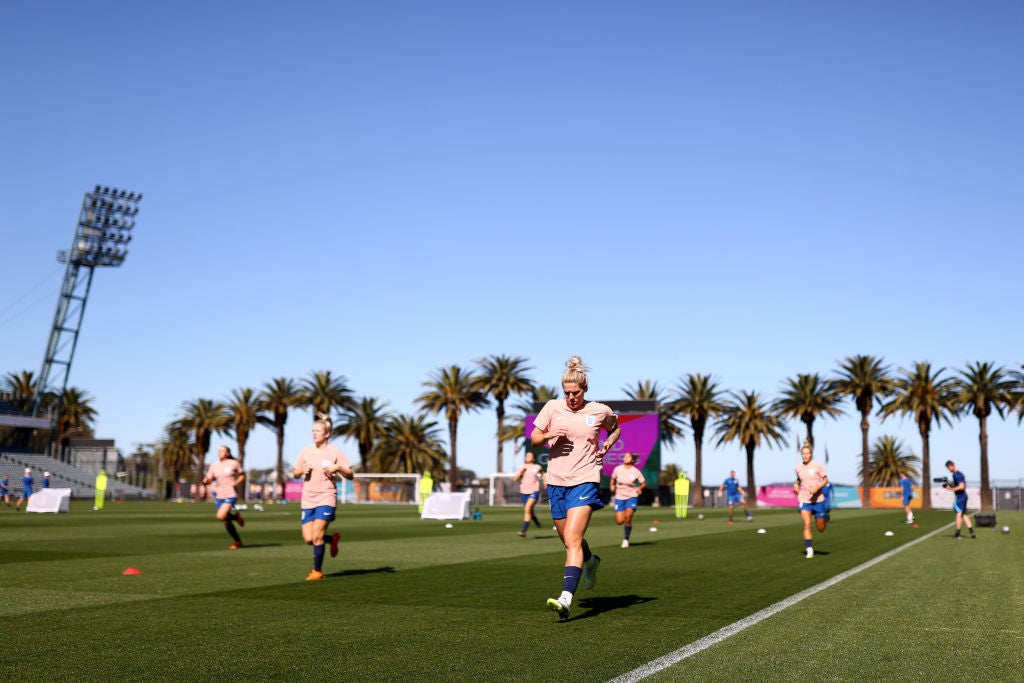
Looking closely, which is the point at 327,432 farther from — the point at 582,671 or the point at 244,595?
the point at 582,671

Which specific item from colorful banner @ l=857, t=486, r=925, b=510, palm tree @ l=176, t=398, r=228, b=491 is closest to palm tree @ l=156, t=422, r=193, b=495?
palm tree @ l=176, t=398, r=228, b=491

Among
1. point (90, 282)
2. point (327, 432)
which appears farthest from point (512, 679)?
point (90, 282)

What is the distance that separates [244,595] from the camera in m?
11.4

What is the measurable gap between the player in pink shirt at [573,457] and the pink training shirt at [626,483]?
12.0 meters

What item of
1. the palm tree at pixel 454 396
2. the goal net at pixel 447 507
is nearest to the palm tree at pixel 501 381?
the palm tree at pixel 454 396

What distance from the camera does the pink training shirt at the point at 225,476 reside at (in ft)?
66.7

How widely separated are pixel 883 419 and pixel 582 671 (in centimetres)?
8157

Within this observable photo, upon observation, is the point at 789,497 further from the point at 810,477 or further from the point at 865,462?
the point at 810,477

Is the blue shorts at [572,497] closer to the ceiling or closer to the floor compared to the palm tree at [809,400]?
closer to the floor

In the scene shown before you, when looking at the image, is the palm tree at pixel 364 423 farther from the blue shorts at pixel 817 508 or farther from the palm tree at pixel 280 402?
the blue shorts at pixel 817 508

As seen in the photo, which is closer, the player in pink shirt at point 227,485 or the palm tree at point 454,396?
the player in pink shirt at point 227,485

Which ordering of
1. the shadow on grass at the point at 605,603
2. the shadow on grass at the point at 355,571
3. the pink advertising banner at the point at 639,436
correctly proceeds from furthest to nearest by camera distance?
the pink advertising banner at the point at 639,436, the shadow on grass at the point at 355,571, the shadow on grass at the point at 605,603

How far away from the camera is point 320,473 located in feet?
43.3

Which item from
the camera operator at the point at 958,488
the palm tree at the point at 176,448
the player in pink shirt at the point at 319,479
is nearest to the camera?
the player in pink shirt at the point at 319,479
